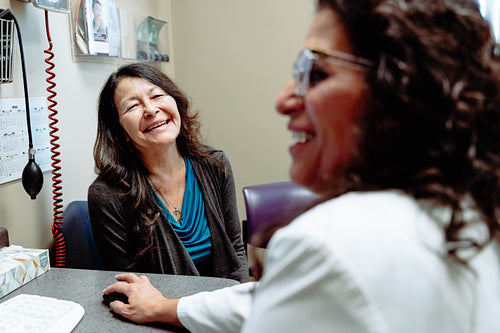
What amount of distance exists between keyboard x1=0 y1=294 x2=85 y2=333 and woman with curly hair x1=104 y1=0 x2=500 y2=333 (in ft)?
2.16

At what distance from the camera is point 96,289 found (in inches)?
46.2

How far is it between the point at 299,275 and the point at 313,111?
232mm

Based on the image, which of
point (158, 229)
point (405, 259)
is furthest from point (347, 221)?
point (158, 229)

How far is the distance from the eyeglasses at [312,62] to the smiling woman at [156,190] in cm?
107

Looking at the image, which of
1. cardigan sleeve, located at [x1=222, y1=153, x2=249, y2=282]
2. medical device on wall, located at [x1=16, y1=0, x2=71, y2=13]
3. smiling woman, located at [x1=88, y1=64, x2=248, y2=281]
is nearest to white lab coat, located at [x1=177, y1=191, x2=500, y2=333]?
smiling woman, located at [x1=88, y1=64, x2=248, y2=281]

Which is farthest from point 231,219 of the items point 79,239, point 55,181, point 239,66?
point 239,66

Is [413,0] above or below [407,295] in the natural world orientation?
above

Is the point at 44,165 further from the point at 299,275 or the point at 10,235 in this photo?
the point at 299,275

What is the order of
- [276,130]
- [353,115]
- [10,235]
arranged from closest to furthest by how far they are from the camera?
[353,115], [10,235], [276,130]

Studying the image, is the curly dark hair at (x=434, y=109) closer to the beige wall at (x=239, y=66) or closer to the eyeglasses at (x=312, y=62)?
the eyeglasses at (x=312, y=62)

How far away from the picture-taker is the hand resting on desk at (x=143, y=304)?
972 mm

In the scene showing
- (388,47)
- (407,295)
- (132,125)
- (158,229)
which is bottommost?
(158,229)

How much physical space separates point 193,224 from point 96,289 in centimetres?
54

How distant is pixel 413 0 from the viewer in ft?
1.66
